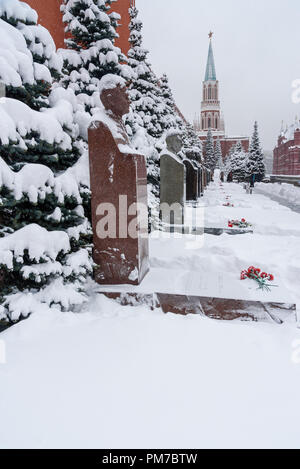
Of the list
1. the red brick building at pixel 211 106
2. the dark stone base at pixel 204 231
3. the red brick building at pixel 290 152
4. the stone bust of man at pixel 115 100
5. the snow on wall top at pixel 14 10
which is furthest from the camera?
the red brick building at pixel 211 106

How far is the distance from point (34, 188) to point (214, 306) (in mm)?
2323

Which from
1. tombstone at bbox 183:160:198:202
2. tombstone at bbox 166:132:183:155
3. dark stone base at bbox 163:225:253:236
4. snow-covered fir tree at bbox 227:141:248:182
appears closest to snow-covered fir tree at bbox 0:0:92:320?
dark stone base at bbox 163:225:253:236

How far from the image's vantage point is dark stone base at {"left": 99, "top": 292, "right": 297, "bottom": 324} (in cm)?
313

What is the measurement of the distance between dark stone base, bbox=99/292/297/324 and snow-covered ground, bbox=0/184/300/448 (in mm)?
102

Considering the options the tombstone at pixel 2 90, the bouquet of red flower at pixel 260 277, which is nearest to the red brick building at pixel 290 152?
the bouquet of red flower at pixel 260 277

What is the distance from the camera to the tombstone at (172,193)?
26.8 feet

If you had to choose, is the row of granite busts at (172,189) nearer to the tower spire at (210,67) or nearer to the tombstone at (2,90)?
the tombstone at (2,90)

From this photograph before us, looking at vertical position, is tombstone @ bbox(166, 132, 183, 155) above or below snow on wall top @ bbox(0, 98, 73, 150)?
above

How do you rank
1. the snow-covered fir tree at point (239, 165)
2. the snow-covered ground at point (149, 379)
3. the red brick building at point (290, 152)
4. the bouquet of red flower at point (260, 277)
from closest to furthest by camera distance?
the snow-covered ground at point (149, 379) → the bouquet of red flower at point (260, 277) → the snow-covered fir tree at point (239, 165) → the red brick building at point (290, 152)

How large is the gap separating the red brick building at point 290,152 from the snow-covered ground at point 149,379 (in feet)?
207

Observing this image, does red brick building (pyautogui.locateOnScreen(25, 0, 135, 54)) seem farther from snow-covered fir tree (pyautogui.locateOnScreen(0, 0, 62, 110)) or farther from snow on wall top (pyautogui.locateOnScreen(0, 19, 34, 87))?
snow on wall top (pyautogui.locateOnScreen(0, 19, 34, 87))

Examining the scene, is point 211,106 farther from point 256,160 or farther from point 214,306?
point 214,306
